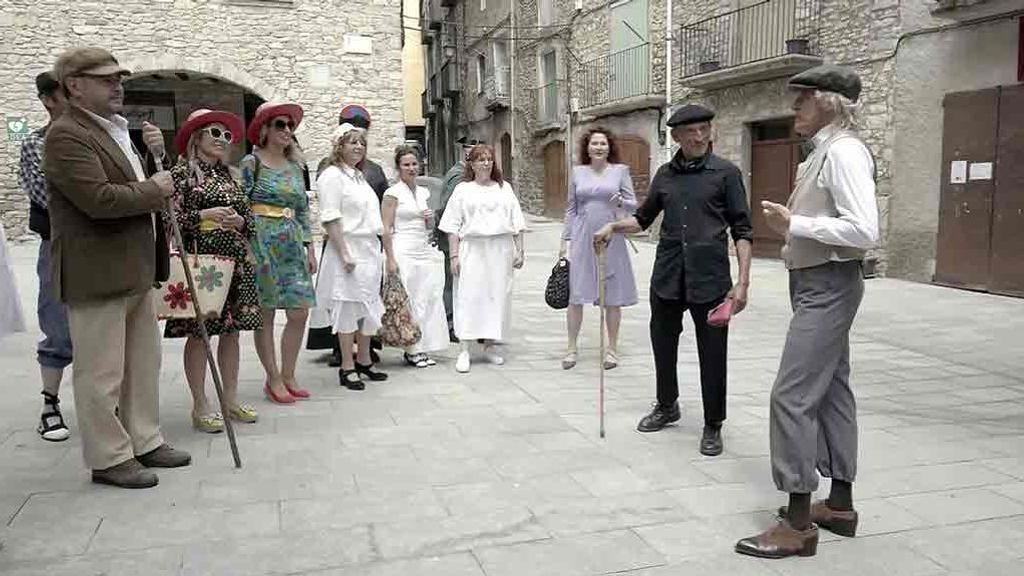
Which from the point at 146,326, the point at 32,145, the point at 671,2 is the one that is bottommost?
the point at 146,326

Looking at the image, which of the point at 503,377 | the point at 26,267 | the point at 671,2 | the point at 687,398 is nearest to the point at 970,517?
the point at 687,398

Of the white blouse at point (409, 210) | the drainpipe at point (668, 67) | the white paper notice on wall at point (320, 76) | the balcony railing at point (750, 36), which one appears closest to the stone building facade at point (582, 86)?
the drainpipe at point (668, 67)

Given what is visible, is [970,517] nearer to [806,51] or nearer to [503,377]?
[503,377]

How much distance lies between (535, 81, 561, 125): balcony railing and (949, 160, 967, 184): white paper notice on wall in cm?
1260

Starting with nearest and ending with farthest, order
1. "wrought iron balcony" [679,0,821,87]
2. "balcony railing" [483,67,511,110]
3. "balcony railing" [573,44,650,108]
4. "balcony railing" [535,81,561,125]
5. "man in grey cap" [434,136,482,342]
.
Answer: "man in grey cap" [434,136,482,342] → "wrought iron balcony" [679,0,821,87] → "balcony railing" [573,44,650,108] → "balcony railing" [535,81,561,125] → "balcony railing" [483,67,511,110]

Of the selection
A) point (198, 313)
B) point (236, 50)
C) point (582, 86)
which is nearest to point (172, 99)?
point (236, 50)

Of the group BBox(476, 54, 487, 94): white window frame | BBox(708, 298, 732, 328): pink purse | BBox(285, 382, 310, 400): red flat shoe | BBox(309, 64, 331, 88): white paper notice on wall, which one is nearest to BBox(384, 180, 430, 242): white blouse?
BBox(285, 382, 310, 400): red flat shoe

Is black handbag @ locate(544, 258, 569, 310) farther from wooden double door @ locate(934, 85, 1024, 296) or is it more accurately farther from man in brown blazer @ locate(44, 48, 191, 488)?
wooden double door @ locate(934, 85, 1024, 296)

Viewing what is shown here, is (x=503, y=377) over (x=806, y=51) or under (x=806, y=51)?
under

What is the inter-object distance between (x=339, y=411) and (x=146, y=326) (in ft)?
4.56

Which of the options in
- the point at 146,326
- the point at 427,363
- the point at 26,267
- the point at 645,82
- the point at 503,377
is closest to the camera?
the point at 146,326

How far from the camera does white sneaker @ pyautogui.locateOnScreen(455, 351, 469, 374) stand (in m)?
5.96

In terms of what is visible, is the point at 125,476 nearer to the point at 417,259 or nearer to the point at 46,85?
the point at 46,85

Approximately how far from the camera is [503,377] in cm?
581
